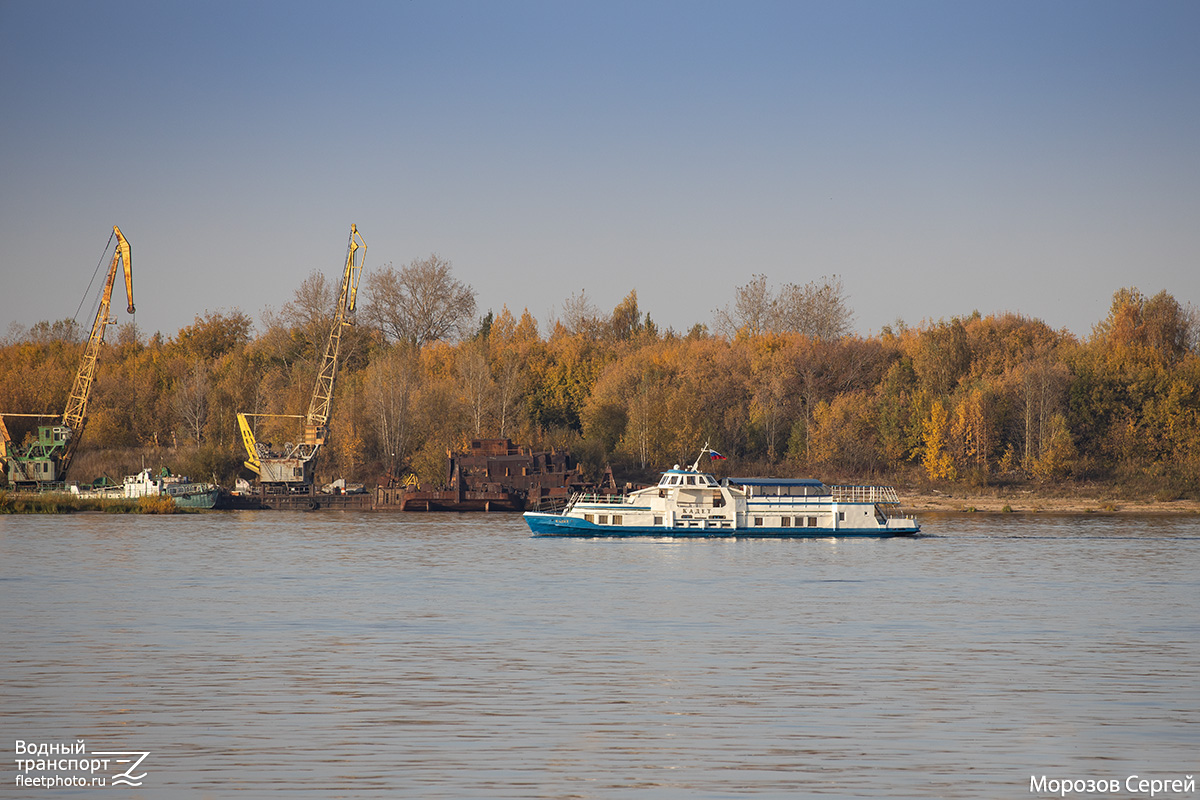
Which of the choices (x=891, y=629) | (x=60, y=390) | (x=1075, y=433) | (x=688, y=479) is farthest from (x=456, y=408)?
(x=891, y=629)

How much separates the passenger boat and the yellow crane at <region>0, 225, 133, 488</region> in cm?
6700

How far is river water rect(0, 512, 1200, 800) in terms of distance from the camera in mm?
19547

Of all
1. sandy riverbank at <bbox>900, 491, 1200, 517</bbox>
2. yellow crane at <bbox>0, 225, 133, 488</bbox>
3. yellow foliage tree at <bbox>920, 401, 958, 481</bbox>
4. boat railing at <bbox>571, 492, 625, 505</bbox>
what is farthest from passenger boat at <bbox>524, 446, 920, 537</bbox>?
yellow crane at <bbox>0, 225, 133, 488</bbox>

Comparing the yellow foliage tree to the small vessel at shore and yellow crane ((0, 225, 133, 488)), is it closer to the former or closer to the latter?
the small vessel at shore

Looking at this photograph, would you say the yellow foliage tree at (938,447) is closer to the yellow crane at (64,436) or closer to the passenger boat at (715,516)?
the passenger boat at (715,516)

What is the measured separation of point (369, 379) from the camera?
134500 millimetres

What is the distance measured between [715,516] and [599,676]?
51.2m

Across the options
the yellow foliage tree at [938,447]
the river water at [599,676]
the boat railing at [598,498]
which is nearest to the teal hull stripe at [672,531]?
the boat railing at [598,498]

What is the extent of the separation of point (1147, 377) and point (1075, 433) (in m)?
9.78

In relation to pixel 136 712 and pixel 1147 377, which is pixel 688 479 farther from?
pixel 1147 377

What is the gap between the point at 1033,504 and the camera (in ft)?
380

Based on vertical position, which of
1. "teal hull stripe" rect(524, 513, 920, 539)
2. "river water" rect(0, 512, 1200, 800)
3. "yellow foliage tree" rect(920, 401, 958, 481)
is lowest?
"river water" rect(0, 512, 1200, 800)

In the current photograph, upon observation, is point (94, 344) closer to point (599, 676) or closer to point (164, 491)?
point (164, 491)

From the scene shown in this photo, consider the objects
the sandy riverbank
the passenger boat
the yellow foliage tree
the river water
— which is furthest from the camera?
the yellow foliage tree
